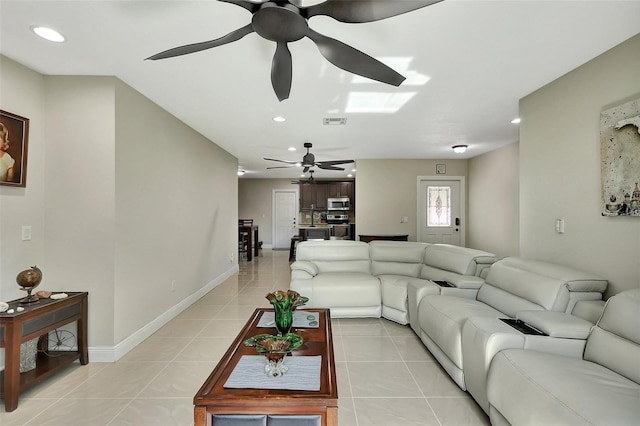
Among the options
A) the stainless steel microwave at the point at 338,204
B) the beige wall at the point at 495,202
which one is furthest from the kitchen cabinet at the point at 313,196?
the beige wall at the point at 495,202

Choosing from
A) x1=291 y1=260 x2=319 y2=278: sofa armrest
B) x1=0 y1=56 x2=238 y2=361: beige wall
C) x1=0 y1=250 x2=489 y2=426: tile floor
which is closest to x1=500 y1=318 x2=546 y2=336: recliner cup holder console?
x1=0 y1=250 x2=489 y2=426: tile floor

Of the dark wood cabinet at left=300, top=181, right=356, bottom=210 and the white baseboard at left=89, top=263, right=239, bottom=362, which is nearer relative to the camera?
the white baseboard at left=89, top=263, right=239, bottom=362

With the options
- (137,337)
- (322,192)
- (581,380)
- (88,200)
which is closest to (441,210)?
(322,192)

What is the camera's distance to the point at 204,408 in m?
1.23

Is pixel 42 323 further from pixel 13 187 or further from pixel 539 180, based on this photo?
pixel 539 180

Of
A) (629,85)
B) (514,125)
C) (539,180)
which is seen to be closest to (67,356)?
(539,180)

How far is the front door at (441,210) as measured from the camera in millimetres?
6320

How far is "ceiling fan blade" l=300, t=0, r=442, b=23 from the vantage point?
1149mm

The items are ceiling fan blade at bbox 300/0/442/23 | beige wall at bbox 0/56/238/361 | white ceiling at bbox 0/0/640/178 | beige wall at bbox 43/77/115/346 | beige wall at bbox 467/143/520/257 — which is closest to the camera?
ceiling fan blade at bbox 300/0/442/23

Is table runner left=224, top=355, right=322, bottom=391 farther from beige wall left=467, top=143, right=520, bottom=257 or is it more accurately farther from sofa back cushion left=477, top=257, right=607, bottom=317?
beige wall left=467, top=143, right=520, bottom=257

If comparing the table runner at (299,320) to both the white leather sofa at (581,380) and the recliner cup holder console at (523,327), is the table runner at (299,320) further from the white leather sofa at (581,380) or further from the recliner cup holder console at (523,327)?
the recliner cup holder console at (523,327)

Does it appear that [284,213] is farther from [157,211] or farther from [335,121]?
[157,211]

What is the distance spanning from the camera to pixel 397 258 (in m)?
4.00

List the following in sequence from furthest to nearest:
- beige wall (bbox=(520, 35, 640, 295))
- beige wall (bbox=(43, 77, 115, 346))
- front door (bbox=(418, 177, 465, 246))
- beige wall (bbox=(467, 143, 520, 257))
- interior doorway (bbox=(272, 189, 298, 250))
A: interior doorway (bbox=(272, 189, 298, 250)) < front door (bbox=(418, 177, 465, 246)) < beige wall (bbox=(467, 143, 520, 257)) < beige wall (bbox=(43, 77, 115, 346)) < beige wall (bbox=(520, 35, 640, 295))
